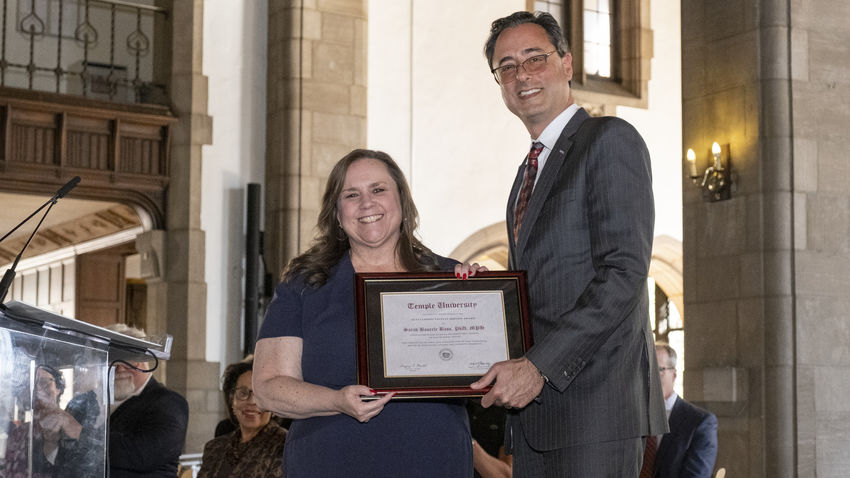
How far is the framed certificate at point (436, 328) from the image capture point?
2.38 meters

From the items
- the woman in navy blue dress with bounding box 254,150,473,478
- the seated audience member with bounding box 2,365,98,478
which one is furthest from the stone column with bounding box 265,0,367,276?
the woman in navy blue dress with bounding box 254,150,473,478

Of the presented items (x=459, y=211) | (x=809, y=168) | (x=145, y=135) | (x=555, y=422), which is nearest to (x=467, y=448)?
(x=555, y=422)

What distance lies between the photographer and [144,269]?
10555mm

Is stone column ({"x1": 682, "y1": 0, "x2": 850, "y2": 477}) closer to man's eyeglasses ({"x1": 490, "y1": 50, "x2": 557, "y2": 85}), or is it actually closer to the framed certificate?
man's eyeglasses ({"x1": 490, "y1": 50, "x2": 557, "y2": 85})

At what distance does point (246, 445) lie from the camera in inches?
201

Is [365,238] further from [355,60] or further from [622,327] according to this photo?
[355,60]

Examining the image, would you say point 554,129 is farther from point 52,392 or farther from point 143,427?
point 143,427

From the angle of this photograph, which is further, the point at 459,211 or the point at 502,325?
the point at 459,211

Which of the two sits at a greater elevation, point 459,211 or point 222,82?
point 222,82

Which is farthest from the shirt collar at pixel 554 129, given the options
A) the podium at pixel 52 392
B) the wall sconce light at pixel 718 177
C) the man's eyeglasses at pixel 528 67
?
the wall sconce light at pixel 718 177

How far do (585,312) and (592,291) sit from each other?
0.05 m

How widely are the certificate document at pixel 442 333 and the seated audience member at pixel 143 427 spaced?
252cm

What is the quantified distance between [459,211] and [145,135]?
3.13 metres

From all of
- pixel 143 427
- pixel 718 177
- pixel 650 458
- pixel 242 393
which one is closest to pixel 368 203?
pixel 143 427
